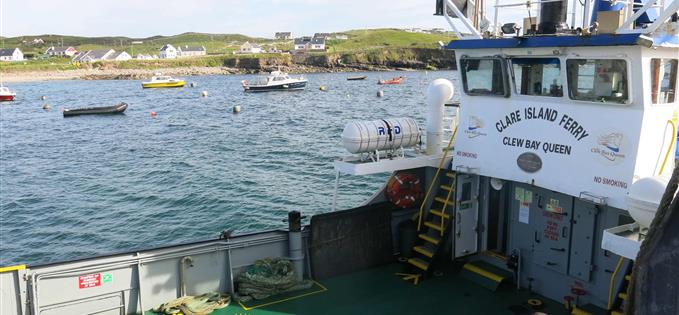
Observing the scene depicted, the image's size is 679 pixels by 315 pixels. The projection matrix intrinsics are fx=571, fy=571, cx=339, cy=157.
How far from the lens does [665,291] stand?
1598mm

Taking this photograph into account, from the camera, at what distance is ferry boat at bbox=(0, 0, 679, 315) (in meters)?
7.78

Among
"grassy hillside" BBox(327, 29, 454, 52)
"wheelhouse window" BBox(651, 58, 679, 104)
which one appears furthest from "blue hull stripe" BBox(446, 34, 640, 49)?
"grassy hillside" BBox(327, 29, 454, 52)

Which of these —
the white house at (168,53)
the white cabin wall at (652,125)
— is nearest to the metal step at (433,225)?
the white cabin wall at (652,125)

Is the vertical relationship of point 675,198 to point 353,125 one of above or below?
above

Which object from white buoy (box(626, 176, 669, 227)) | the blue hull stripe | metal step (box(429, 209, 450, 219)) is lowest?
metal step (box(429, 209, 450, 219))

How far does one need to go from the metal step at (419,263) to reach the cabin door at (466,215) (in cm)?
59

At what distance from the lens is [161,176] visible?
29.4 m

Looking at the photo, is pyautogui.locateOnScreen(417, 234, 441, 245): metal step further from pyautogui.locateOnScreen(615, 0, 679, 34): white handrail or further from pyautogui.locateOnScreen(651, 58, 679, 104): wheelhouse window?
pyautogui.locateOnScreen(615, 0, 679, 34): white handrail

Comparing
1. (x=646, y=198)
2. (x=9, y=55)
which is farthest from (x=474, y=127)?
(x=9, y=55)

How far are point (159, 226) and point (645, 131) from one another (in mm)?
17902

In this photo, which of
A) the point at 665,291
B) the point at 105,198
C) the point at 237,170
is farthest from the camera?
the point at 237,170

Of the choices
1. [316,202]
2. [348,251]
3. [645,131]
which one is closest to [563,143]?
[645,131]

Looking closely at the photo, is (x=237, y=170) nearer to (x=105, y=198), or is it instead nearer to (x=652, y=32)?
(x=105, y=198)

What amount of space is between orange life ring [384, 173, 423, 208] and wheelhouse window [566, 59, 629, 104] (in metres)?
3.62
